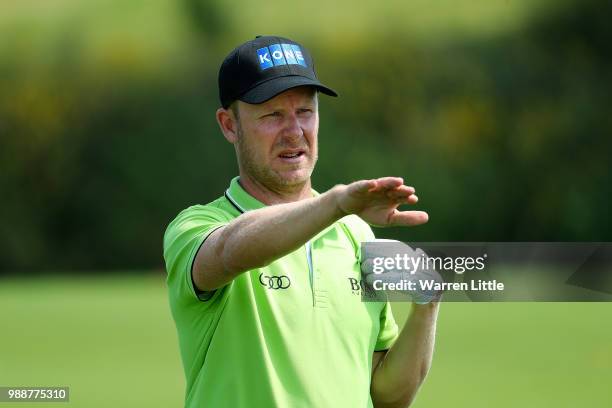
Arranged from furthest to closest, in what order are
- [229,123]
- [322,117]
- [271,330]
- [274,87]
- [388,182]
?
[322,117] < [229,123] < [274,87] < [271,330] < [388,182]

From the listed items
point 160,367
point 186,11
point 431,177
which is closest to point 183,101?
point 186,11

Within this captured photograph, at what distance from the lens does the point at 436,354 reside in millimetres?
10680

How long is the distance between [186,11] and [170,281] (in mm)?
19933

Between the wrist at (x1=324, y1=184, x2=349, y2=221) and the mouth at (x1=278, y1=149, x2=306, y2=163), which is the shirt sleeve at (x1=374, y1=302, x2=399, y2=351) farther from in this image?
the wrist at (x1=324, y1=184, x2=349, y2=221)

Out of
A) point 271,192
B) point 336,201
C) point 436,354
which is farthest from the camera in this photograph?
point 436,354

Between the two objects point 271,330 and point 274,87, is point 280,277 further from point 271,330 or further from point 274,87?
point 274,87

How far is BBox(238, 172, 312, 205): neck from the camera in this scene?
10.3ft

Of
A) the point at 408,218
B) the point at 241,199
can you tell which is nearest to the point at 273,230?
the point at 408,218

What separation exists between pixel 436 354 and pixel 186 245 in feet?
26.5

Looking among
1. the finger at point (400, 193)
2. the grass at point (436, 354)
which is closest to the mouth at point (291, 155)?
the finger at point (400, 193)

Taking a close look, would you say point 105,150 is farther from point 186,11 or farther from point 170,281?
point 170,281

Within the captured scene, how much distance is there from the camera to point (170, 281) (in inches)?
115

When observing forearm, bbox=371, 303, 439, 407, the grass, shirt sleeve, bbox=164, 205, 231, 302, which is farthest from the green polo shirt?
the grass

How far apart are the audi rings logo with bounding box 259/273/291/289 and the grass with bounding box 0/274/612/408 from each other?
5351 millimetres
